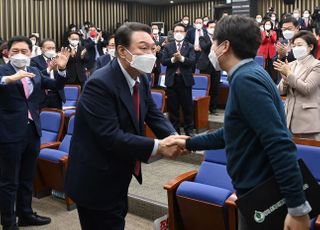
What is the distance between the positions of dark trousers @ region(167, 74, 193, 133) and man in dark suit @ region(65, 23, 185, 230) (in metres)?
3.08

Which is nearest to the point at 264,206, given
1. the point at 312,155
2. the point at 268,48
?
the point at 312,155

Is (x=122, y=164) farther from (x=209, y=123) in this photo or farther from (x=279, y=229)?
(x=209, y=123)

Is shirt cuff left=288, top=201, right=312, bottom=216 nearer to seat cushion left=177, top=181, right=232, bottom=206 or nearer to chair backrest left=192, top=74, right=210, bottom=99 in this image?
seat cushion left=177, top=181, right=232, bottom=206

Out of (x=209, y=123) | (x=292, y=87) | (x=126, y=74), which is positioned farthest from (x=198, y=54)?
(x=126, y=74)

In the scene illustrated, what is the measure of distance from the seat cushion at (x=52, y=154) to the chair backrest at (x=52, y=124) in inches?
14.0

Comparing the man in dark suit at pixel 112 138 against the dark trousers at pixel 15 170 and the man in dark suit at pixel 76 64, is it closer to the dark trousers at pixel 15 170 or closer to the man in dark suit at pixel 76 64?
the dark trousers at pixel 15 170

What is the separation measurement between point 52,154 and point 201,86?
2.50 metres

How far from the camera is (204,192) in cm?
247

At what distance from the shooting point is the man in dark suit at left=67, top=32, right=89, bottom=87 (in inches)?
238

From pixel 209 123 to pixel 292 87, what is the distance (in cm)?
224

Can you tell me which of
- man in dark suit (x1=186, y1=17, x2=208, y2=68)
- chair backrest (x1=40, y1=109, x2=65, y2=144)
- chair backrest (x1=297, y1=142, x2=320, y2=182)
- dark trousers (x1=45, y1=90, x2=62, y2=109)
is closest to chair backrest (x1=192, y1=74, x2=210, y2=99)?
man in dark suit (x1=186, y1=17, x2=208, y2=68)

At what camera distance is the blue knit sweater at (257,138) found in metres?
1.30

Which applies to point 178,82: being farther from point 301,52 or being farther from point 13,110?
point 13,110

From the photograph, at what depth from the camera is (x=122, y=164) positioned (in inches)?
67.2
